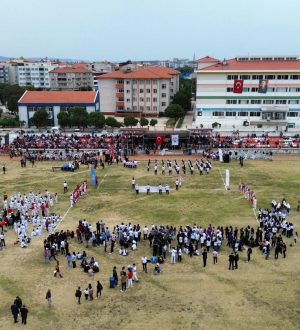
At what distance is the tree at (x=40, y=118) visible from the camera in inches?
2645

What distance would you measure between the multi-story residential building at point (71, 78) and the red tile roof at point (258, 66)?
6427 centimetres

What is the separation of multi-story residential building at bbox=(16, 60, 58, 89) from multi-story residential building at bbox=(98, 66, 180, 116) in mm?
61983

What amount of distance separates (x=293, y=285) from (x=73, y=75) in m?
114

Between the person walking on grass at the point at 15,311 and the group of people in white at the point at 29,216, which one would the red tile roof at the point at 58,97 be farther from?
the person walking on grass at the point at 15,311

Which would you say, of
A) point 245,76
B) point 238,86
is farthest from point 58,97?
point 245,76

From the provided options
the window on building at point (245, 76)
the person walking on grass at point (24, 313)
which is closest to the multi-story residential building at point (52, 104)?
the window on building at point (245, 76)

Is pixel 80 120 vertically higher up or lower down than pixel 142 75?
lower down

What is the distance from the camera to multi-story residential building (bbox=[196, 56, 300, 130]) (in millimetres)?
65188

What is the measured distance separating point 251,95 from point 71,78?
237 ft

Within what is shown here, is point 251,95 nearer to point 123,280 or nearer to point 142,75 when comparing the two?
point 142,75

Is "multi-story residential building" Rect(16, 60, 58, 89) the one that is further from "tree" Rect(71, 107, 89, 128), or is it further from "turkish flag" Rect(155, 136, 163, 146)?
"turkish flag" Rect(155, 136, 163, 146)

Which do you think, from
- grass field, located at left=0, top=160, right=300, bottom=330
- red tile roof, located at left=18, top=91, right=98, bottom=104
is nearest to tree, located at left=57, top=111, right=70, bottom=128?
red tile roof, located at left=18, top=91, right=98, bottom=104

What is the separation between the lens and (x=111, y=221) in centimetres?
2798

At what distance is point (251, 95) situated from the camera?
217ft
